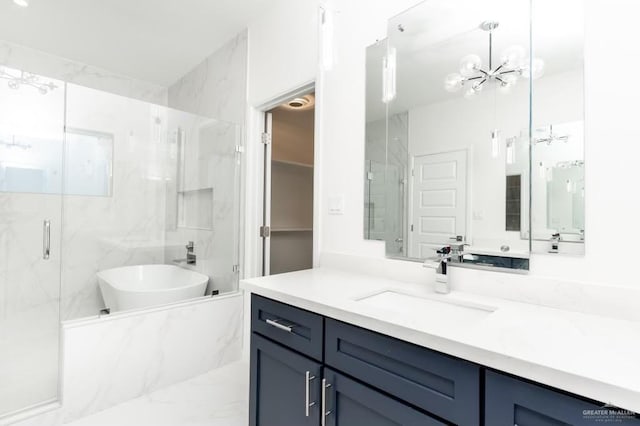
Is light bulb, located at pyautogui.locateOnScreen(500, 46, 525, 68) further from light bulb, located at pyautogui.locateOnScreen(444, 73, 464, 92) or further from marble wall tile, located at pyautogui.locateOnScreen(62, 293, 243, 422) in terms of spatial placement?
marble wall tile, located at pyautogui.locateOnScreen(62, 293, 243, 422)

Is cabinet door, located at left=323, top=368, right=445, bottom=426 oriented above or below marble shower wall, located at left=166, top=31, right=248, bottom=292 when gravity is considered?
below

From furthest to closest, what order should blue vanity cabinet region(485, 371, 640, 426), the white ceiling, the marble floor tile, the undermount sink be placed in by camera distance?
the white ceiling, the marble floor tile, the undermount sink, blue vanity cabinet region(485, 371, 640, 426)

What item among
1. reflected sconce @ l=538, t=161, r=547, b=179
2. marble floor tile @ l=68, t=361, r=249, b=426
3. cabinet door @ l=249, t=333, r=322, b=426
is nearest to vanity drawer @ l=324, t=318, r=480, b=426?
cabinet door @ l=249, t=333, r=322, b=426

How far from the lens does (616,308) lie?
94 cm

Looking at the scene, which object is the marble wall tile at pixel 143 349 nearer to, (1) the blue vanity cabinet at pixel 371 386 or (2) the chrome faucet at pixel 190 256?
(2) the chrome faucet at pixel 190 256

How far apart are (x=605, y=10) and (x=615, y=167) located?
512 millimetres

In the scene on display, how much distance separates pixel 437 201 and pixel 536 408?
896mm

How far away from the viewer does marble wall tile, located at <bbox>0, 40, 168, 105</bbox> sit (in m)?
2.64

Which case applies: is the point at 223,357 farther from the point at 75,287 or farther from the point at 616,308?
the point at 616,308

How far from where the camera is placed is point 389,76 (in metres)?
1.46

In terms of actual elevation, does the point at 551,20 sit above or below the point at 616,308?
above

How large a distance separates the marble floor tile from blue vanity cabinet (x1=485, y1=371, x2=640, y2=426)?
151 cm

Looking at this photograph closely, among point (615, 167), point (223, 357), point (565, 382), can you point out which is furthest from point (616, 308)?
point (223, 357)

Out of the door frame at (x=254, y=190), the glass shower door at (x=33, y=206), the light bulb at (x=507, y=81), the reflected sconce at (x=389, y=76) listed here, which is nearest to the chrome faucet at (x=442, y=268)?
the light bulb at (x=507, y=81)
